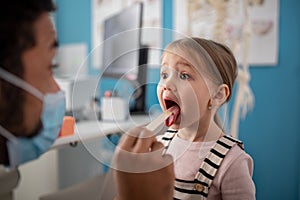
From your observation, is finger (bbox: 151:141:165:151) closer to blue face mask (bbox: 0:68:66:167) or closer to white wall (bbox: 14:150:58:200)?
blue face mask (bbox: 0:68:66:167)

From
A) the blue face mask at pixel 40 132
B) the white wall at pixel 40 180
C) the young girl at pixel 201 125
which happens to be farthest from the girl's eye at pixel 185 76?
the white wall at pixel 40 180

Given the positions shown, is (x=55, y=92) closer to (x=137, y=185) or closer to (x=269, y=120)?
(x=137, y=185)

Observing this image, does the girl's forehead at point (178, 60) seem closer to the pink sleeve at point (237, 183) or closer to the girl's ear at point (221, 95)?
the girl's ear at point (221, 95)

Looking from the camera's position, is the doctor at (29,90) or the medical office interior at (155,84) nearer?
the doctor at (29,90)

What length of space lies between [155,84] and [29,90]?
0.17 m

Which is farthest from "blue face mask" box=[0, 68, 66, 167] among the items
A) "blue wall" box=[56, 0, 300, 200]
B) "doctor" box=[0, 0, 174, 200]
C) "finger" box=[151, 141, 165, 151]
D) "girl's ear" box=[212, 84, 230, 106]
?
"blue wall" box=[56, 0, 300, 200]

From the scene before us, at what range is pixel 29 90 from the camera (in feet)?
1.03

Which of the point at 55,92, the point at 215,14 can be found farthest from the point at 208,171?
the point at 215,14

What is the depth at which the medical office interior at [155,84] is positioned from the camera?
424 millimetres

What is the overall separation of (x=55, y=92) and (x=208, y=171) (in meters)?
0.25

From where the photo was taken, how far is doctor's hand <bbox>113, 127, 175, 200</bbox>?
35 cm

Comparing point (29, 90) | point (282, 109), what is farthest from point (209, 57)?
point (282, 109)

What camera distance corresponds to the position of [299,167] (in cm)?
95

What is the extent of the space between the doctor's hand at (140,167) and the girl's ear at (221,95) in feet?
0.43
